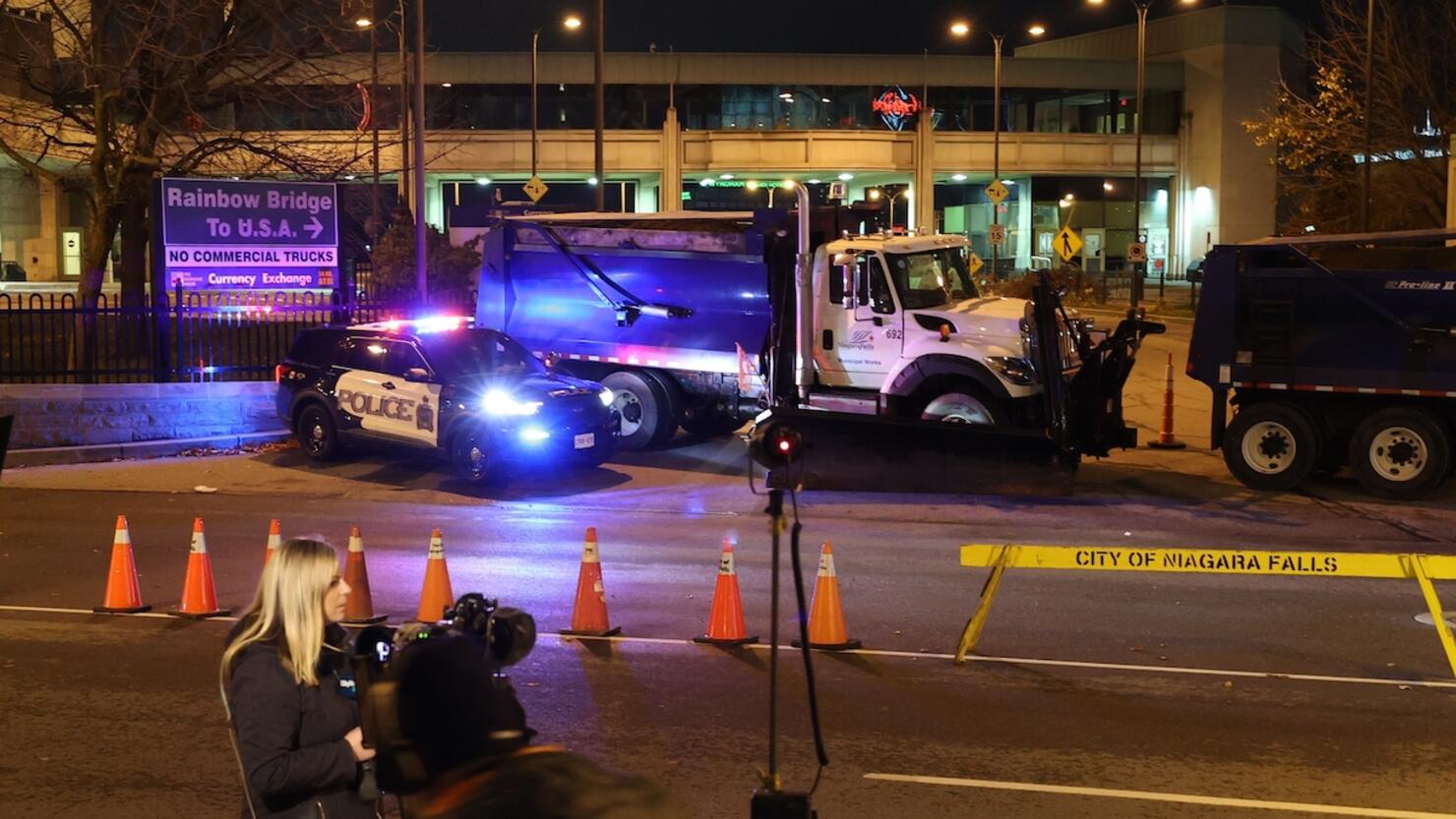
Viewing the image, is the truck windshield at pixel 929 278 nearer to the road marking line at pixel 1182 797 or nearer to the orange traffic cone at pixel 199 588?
the orange traffic cone at pixel 199 588

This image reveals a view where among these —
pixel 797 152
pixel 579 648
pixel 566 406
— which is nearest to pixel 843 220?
pixel 566 406

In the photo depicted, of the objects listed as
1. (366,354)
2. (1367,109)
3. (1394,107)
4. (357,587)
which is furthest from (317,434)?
(1394,107)

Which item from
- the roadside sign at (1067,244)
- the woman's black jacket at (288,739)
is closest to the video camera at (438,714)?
the woman's black jacket at (288,739)

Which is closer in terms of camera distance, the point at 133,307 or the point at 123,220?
the point at 133,307

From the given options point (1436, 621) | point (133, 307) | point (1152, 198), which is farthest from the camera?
point (1152, 198)

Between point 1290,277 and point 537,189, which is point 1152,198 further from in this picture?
point 1290,277

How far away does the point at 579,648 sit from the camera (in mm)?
9195

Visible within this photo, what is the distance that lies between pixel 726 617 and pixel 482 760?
6506mm

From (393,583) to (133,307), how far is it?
10644mm

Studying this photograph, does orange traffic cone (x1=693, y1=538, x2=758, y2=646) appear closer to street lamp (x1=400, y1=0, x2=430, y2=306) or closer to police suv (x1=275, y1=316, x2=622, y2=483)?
police suv (x1=275, y1=316, x2=622, y2=483)

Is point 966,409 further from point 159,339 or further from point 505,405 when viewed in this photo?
point 159,339

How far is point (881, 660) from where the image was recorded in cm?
894

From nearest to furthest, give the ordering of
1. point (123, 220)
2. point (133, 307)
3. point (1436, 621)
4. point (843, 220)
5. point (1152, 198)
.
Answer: point (1436, 621), point (843, 220), point (133, 307), point (123, 220), point (1152, 198)

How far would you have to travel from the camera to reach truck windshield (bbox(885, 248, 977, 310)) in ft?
54.3
